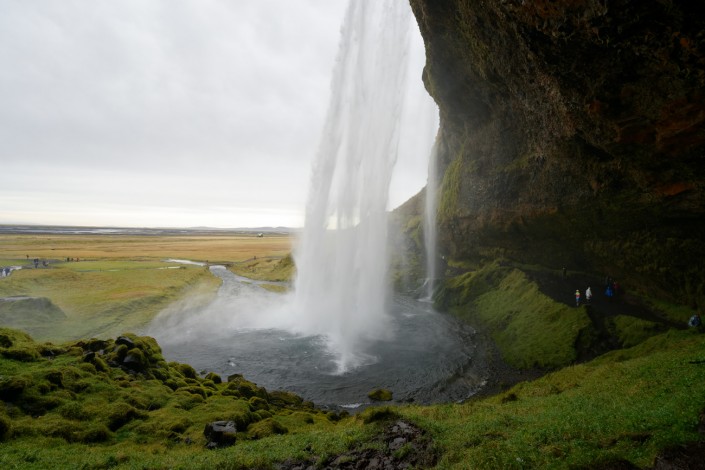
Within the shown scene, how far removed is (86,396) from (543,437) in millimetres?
18718

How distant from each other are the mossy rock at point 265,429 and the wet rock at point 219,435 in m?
1.03

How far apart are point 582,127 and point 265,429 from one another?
81.9ft

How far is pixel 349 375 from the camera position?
26.6 metres

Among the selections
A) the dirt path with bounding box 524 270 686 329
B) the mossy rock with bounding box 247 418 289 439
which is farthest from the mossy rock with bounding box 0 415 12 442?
the dirt path with bounding box 524 270 686 329

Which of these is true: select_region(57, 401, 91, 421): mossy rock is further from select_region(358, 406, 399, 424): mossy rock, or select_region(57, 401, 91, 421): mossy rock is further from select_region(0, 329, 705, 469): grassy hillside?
select_region(358, 406, 399, 424): mossy rock

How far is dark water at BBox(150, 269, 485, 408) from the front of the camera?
80.1ft

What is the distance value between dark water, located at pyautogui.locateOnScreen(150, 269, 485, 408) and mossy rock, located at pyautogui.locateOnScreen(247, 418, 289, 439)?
706 centimetres

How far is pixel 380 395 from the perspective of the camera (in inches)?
→ 920

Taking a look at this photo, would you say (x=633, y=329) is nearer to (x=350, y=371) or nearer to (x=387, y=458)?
(x=350, y=371)

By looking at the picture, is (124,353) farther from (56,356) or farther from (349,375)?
(349,375)

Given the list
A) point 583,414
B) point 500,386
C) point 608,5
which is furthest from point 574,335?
point 608,5

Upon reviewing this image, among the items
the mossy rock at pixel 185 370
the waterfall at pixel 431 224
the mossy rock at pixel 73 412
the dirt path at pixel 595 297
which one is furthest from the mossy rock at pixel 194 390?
the waterfall at pixel 431 224

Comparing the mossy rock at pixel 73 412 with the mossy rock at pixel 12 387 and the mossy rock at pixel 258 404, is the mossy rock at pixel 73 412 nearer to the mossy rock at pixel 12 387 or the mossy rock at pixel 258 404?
the mossy rock at pixel 12 387

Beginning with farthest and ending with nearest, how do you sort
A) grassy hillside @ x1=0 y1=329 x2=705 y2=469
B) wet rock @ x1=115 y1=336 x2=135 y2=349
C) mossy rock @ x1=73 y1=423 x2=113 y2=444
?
1. wet rock @ x1=115 y1=336 x2=135 y2=349
2. mossy rock @ x1=73 y1=423 x2=113 y2=444
3. grassy hillside @ x1=0 y1=329 x2=705 y2=469
